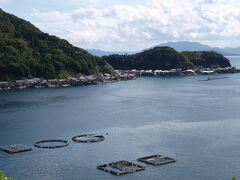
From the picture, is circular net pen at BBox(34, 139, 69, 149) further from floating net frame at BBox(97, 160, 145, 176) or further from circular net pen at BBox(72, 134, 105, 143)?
floating net frame at BBox(97, 160, 145, 176)

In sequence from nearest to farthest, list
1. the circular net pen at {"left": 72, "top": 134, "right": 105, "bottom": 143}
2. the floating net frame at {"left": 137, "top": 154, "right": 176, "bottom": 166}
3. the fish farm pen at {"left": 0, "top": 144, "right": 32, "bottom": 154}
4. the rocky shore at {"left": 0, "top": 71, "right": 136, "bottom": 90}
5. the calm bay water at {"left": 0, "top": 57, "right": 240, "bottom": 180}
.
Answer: the calm bay water at {"left": 0, "top": 57, "right": 240, "bottom": 180}
the floating net frame at {"left": 137, "top": 154, "right": 176, "bottom": 166}
the fish farm pen at {"left": 0, "top": 144, "right": 32, "bottom": 154}
the circular net pen at {"left": 72, "top": 134, "right": 105, "bottom": 143}
the rocky shore at {"left": 0, "top": 71, "right": 136, "bottom": 90}

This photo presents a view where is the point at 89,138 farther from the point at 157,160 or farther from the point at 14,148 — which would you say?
the point at 157,160

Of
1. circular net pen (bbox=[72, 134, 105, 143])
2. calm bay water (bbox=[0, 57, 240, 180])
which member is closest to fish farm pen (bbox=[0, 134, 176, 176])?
circular net pen (bbox=[72, 134, 105, 143])

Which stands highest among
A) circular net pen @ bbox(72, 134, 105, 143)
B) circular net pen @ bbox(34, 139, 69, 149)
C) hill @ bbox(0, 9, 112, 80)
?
hill @ bbox(0, 9, 112, 80)

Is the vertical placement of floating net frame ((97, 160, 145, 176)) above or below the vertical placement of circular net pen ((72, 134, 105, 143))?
below

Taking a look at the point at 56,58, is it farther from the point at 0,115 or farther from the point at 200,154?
the point at 200,154
